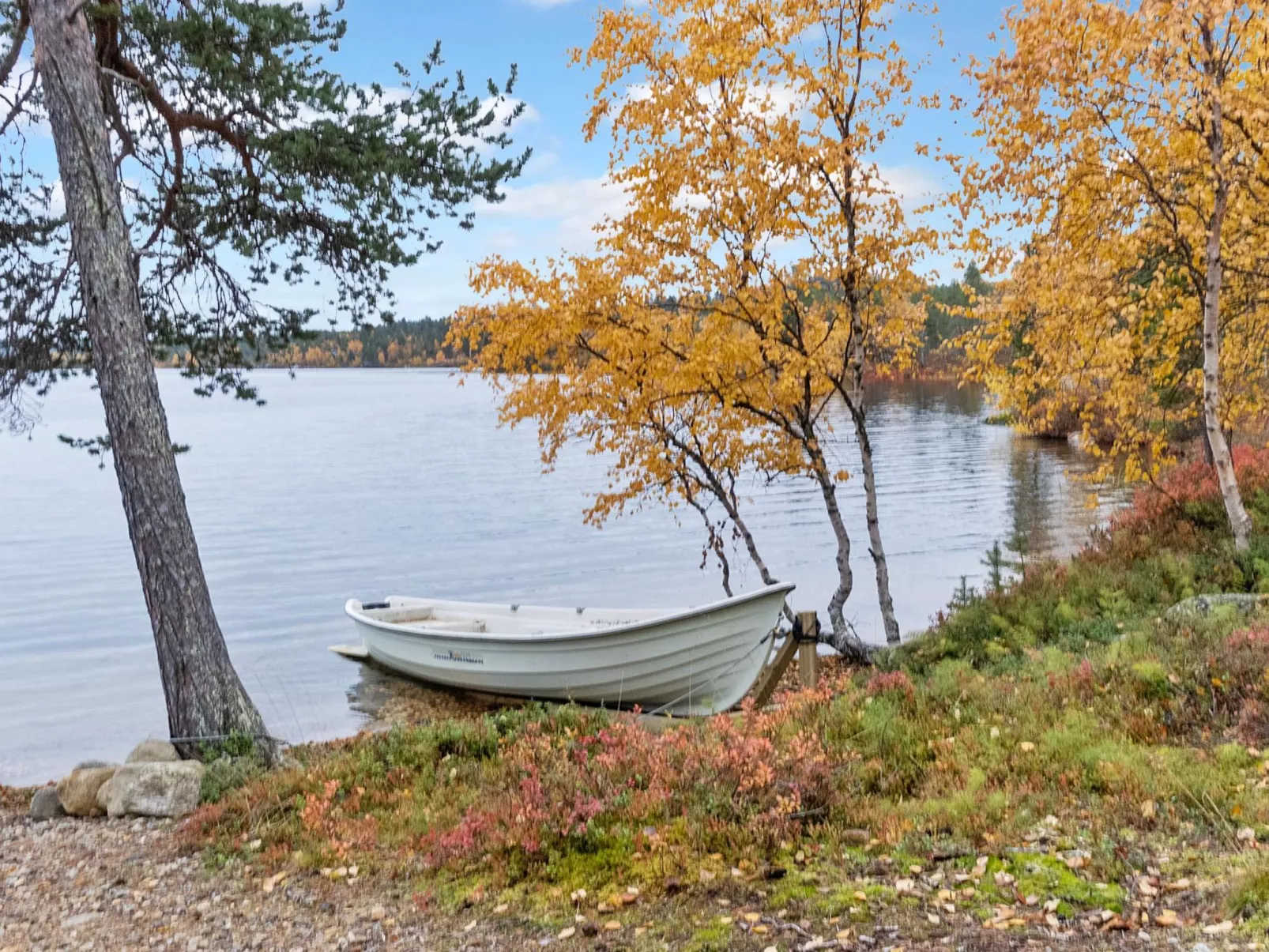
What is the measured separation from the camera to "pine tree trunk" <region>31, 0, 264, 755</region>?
29.1ft

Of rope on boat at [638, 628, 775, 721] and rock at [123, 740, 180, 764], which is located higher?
rock at [123, 740, 180, 764]

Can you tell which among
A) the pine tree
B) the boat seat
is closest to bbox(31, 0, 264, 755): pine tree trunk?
the pine tree

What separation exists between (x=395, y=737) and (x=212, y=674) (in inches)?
79.0

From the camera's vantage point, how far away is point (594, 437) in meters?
14.4

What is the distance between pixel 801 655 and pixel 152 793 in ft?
22.9

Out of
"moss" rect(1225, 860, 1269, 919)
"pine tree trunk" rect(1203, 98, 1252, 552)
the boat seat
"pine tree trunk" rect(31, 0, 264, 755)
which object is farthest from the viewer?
the boat seat

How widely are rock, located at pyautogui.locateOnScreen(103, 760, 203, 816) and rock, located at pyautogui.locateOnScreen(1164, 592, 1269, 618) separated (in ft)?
29.7

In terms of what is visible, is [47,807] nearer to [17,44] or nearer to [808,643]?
[17,44]

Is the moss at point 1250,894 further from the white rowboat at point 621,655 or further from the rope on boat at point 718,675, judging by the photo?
the rope on boat at point 718,675

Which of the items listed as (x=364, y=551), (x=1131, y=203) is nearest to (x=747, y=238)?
(x=1131, y=203)

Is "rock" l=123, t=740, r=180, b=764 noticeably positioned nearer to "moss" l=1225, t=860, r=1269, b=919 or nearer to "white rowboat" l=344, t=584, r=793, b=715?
"white rowboat" l=344, t=584, r=793, b=715

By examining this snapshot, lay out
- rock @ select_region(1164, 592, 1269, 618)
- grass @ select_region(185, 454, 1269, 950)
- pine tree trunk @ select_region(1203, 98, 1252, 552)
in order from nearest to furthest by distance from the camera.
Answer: grass @ select_region(185, 454, 1269, 950)
rock @ select_region(1164, 592, 1269, 618)
pine tree trunk @ select_region(1203, 98, 1252, 552)

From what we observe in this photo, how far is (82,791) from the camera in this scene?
841 cm

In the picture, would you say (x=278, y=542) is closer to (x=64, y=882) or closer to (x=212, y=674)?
(x=212, y=674)
